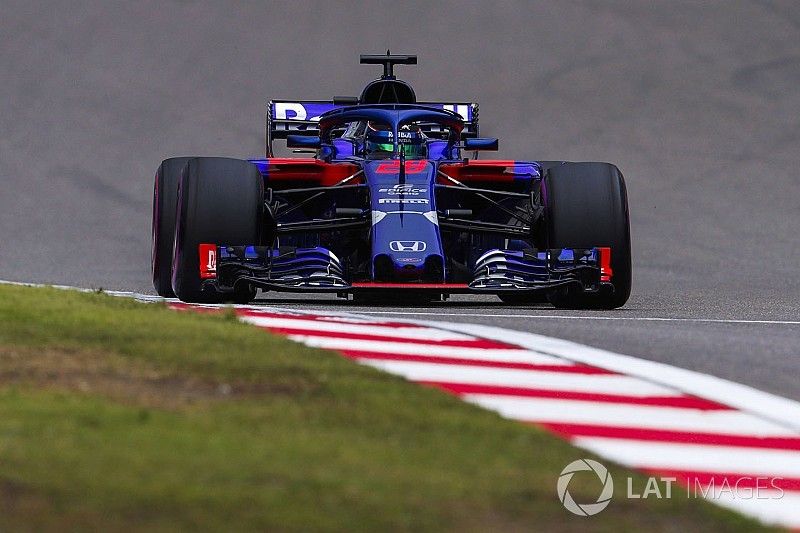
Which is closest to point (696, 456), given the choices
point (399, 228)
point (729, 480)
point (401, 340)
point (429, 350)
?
point (729, 480)

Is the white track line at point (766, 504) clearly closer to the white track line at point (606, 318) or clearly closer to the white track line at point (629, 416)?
the white track line at point (629, 416)

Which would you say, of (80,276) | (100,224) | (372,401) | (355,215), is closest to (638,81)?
(100,224)

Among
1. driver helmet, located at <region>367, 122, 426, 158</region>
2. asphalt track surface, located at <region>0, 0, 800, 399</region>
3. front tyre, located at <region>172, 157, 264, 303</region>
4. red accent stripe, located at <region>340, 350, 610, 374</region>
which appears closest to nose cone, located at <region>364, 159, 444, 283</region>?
front tyre, located at <region>172, 157, 264, 303</region>

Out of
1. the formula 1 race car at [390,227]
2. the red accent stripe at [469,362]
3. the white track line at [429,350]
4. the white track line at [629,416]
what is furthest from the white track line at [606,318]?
the white track line at [629,416]

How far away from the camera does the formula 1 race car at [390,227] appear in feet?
37.9

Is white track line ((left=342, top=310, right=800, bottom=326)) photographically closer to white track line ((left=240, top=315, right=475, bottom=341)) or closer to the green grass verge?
white track line ((left=240, top=315, right=475, bottom=341))

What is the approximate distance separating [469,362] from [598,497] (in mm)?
2957

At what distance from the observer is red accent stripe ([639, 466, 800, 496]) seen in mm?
4699

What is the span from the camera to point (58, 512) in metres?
3.80

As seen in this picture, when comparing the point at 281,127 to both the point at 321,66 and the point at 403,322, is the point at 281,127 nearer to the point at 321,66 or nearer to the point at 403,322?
the point at 403,322

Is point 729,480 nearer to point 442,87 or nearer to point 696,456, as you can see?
point 696,456

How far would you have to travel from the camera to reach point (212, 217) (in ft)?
38.7

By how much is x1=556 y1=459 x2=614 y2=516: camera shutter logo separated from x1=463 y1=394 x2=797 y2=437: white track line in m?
0.91

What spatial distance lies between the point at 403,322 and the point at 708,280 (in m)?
10.6
